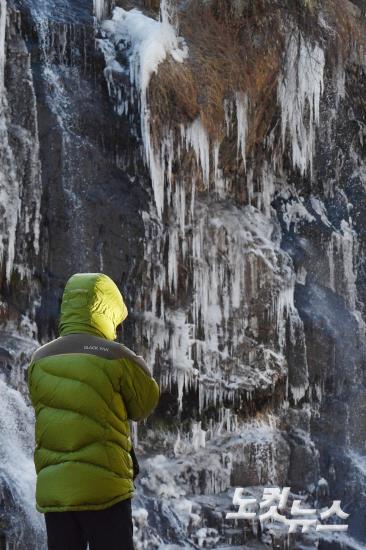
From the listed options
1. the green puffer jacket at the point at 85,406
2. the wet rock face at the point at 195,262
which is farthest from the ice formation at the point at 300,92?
the green puffer jacket at the point at 85,406

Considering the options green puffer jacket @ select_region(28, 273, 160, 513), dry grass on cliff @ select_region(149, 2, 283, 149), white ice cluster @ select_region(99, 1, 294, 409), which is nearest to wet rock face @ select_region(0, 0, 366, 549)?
white ice cluster @ select_region(99, 1, 294, 409)

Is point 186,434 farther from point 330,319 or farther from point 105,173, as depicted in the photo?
point 105,173

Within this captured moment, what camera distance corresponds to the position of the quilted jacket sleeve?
268 cm

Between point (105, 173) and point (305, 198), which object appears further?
point (305, 198)

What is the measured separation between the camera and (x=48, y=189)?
659cm

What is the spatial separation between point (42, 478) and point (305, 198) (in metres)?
5.75

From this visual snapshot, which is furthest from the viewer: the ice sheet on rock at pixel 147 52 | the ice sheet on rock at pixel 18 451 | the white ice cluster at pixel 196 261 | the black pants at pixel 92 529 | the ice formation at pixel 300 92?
the ice formation at pixel 300 92

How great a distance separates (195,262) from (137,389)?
4.45 metres

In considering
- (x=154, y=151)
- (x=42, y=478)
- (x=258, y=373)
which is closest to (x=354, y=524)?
(x=258, y=373)

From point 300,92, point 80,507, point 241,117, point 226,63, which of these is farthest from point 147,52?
point 80,507

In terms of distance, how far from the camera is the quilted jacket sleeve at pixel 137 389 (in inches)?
105

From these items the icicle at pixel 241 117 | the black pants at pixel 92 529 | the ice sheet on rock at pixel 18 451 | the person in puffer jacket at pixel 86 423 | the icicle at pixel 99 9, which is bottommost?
the ice sheet on rock at pixel 18 451

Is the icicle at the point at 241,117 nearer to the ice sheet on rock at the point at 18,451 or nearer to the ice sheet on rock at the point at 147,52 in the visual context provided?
the ice sheet on rock at the point at 147,52

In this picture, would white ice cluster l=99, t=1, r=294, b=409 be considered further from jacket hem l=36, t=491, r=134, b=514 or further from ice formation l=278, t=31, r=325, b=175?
jacket hem l=36, t=491, r=134, b=514
